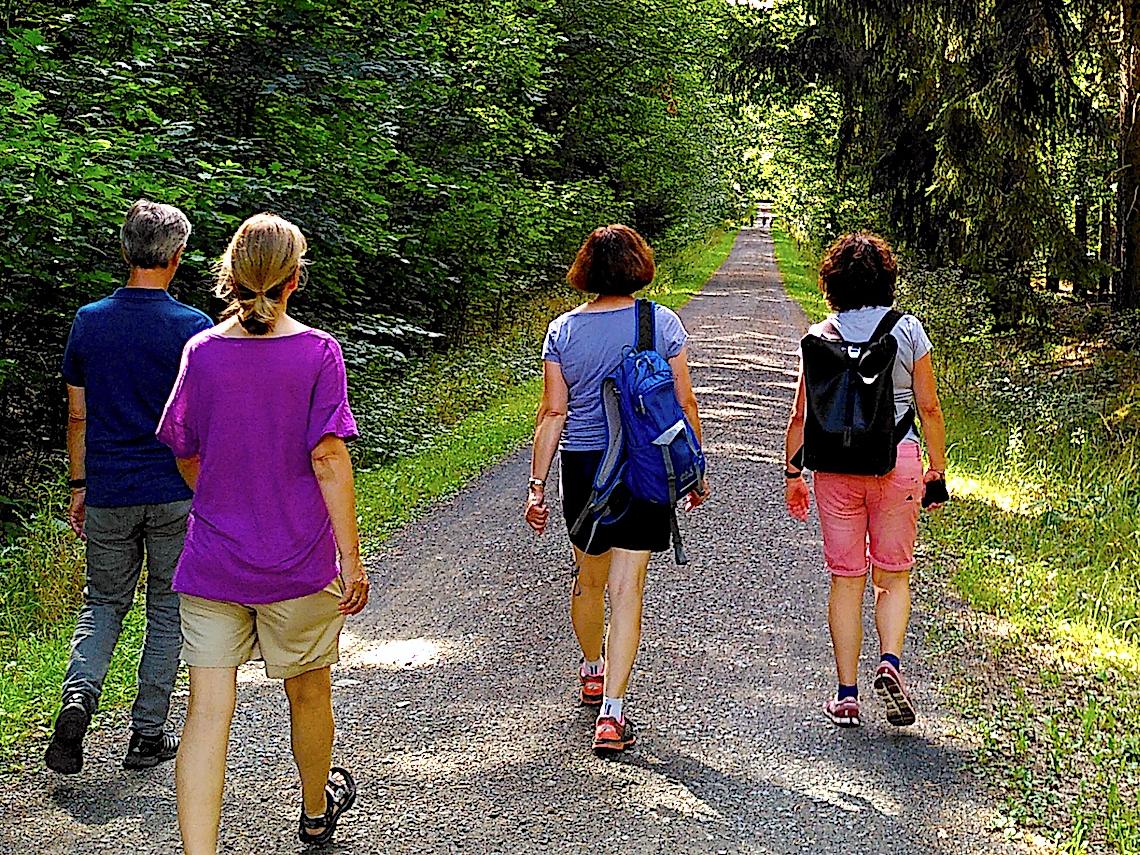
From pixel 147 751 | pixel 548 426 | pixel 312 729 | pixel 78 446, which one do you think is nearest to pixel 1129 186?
pixel 548 426

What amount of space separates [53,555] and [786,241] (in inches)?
2986

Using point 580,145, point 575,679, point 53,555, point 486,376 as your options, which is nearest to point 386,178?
point 486,376

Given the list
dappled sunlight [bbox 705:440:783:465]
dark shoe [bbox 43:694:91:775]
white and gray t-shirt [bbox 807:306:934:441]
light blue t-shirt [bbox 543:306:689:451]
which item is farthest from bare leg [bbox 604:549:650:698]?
dappled sunlight [bbox 705:440:783:465]

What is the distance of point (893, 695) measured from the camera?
5.62 meters

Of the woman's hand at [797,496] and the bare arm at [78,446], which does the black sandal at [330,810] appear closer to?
the bare arm at [78,446]

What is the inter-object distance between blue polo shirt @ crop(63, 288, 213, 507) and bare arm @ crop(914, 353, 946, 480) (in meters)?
3.09

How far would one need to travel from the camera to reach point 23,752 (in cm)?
543

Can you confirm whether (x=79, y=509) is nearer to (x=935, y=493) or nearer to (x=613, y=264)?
(x=613, y=264)

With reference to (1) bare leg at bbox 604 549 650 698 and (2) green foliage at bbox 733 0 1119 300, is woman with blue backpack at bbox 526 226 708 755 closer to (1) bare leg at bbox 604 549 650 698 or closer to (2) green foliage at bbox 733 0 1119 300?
(1) bare leg at bbox 604 549 650 698

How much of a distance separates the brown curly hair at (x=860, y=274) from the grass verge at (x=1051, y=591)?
1.90m

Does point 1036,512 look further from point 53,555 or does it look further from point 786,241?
point 786,241

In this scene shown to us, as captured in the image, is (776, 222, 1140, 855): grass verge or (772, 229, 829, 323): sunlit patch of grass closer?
(776, 222, 1140, 855): grass verge

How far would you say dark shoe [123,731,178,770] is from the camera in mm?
5250

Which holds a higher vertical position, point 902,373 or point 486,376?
point 902,373
